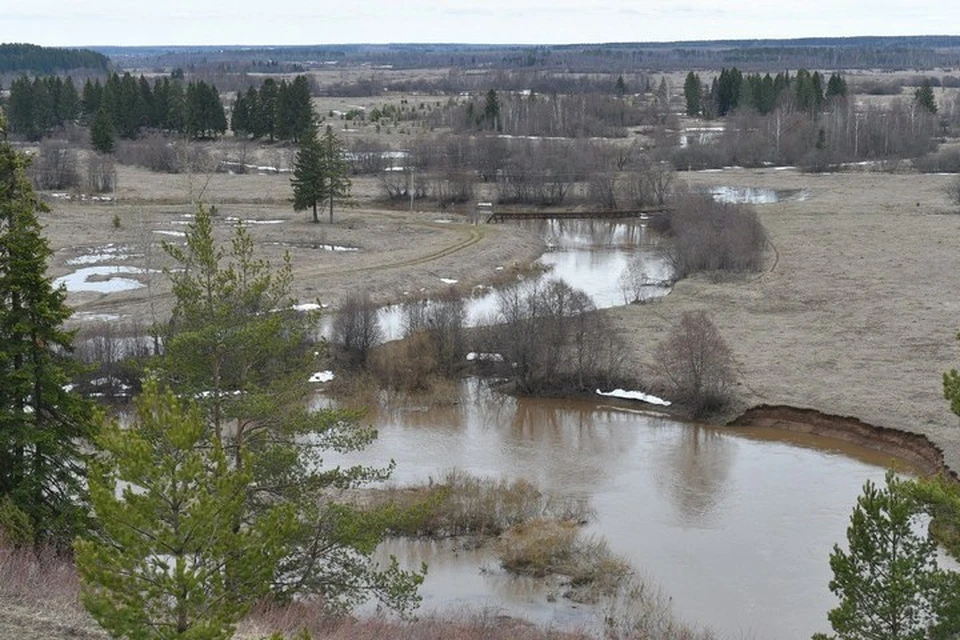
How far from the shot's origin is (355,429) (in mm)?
16734

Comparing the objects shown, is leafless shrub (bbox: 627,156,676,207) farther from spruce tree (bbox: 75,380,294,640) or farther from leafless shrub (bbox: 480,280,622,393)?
spruce tree (bbox: 75,380,294,640)

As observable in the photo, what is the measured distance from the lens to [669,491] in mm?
25719

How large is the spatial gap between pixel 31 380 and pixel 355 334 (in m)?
19.0

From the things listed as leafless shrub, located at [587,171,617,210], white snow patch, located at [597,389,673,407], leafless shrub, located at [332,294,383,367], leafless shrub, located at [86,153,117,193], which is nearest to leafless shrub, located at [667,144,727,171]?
leafless shrub, located at [587,171,617,210]

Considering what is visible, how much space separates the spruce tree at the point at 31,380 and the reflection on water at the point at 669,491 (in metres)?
7.24

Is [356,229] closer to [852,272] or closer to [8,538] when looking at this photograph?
[852,272]

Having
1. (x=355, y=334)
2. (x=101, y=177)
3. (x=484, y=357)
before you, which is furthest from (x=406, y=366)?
(x=101, y=177)

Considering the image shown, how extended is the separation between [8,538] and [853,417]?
21.4 m

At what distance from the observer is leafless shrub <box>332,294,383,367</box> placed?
3441 cm

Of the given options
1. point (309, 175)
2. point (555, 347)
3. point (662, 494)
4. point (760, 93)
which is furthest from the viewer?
point (760, 93)

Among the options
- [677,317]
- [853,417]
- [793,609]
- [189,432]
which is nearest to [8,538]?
[189,432]

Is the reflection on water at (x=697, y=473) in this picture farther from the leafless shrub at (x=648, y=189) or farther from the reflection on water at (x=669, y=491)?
the leafless shrub at (x=648, y=189)

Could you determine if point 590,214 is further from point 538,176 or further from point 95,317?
point 95,317

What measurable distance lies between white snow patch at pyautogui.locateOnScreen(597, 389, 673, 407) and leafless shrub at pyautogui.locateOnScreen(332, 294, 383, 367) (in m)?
7.26
